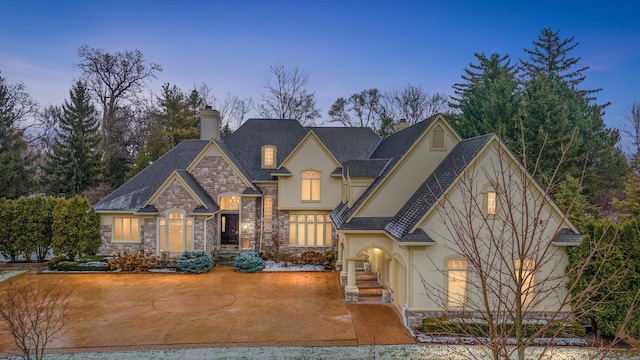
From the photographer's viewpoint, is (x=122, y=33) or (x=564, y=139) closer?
(x=564, y=139)

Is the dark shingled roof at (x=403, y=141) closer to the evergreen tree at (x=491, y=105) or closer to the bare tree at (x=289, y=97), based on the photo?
the evergreen tree at (x=491, y=105)

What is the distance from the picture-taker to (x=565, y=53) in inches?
1486

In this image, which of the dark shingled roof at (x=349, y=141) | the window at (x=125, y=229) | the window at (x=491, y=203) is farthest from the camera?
the dark shingled roof at (x=349, y=141)

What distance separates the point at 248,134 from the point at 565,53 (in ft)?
114

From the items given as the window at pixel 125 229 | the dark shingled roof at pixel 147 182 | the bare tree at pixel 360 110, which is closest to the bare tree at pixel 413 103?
the bare tree at pixel 360 110

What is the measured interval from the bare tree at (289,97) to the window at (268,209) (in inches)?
660

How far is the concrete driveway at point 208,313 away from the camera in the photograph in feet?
36.2

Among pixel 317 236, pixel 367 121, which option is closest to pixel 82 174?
pixel 317 236

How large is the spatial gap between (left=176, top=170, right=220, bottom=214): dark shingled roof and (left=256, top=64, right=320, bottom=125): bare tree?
17720 mm

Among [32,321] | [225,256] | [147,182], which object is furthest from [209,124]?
[32,321]

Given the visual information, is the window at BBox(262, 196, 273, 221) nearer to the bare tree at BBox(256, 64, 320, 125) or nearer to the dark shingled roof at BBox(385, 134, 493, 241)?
the dark shingled roof at BBox(385, 134, 493, 241)

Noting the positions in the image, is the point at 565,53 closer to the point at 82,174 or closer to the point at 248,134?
the point at 248,134

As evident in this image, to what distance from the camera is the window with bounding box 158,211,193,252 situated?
20203 millimetres

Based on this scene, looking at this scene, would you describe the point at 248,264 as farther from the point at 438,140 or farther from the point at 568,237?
the point at 568,237
